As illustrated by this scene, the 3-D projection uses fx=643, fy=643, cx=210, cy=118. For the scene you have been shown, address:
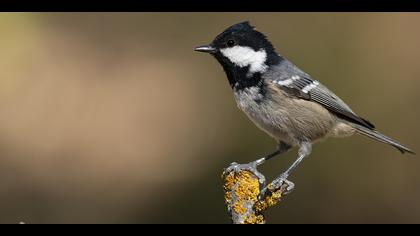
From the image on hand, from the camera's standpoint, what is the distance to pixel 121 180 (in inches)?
306

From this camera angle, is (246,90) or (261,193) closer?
(261,193)

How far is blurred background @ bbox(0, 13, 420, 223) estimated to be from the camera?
6.80 metres

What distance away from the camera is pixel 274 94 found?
460 centimetres


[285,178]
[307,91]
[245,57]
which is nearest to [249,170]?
[285,178]

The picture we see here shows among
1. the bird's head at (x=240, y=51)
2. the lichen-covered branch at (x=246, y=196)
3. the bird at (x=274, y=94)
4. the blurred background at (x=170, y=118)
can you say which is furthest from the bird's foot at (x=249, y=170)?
the blurred background at (x=170, y=118)

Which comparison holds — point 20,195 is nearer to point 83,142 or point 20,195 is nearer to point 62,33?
point 83,142

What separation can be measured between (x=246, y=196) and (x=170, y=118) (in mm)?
4823

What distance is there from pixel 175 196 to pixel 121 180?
2.69 ft

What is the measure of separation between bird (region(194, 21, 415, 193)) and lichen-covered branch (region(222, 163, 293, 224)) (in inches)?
31.6

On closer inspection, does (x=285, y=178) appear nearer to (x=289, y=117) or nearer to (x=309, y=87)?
(x=289, y=117)

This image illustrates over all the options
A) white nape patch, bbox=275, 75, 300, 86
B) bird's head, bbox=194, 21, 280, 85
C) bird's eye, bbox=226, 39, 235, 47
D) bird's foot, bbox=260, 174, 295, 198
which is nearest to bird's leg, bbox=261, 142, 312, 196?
bird's foot, bbox=260, 174, 295, 198

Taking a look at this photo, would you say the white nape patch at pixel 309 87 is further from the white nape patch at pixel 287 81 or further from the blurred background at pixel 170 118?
the blurred background at pixel 170 118
